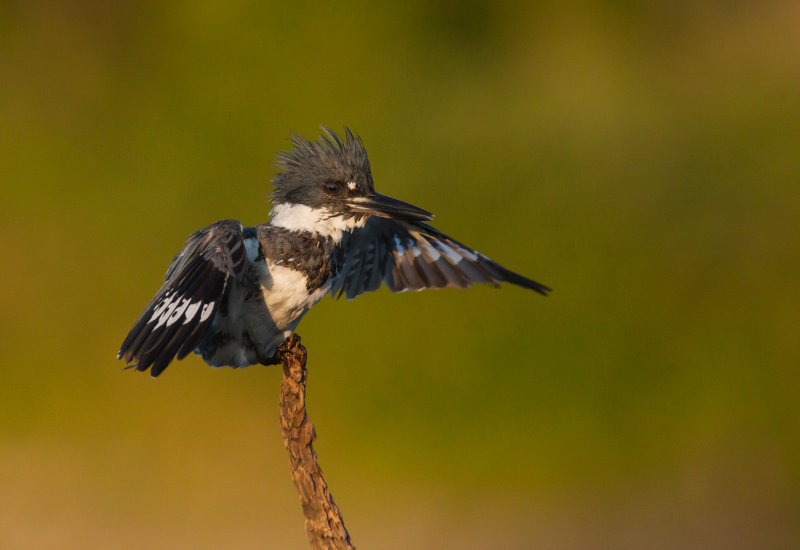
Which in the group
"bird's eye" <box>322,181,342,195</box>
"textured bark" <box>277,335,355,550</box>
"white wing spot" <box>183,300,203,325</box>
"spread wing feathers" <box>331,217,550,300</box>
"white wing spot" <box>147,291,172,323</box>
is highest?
"bird's eye" <box>322,181,342,195</box>

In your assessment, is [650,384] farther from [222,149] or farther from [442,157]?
[222,149]

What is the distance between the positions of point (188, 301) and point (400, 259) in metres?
0.89

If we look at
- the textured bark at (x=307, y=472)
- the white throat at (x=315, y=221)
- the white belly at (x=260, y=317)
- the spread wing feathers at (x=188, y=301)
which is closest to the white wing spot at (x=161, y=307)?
the spread wing feathers at (x=188, y=301)

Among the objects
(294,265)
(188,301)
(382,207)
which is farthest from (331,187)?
(188,301)

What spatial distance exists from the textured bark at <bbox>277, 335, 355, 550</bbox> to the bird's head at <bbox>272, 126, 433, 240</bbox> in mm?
516

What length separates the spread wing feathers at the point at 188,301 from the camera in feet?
6.63

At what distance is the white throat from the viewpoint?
2.55 meters

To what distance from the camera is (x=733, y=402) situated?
500 centimetres

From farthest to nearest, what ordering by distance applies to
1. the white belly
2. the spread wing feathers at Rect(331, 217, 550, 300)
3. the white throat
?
1. the spread wing feathers at Rect(331, 217, 550, 300)
2. the white throat
3. the white belly

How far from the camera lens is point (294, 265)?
Result: 2.44 meters

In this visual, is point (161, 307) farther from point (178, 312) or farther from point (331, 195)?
point (331, 195)

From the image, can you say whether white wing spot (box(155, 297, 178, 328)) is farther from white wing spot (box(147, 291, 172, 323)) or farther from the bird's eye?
the bird's eye

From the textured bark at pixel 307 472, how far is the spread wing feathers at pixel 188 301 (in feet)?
0.89

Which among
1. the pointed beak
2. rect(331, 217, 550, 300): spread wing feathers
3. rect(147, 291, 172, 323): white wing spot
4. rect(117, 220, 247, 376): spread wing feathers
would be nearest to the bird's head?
the pointed beak
